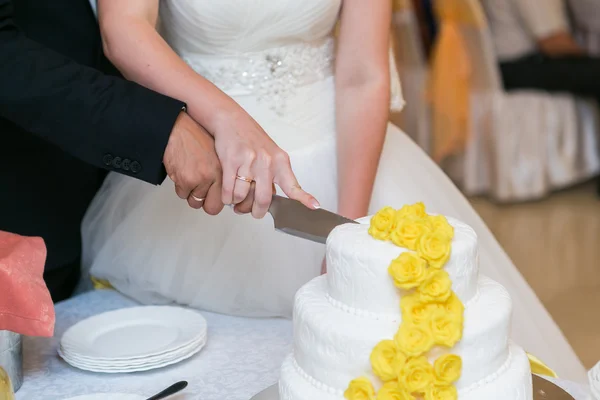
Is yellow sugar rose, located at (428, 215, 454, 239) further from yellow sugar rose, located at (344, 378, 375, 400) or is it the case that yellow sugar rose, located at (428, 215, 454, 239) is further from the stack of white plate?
A: the stack of white plate

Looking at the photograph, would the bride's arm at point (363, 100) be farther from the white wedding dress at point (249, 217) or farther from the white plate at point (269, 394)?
the white plate at point (269, 394)

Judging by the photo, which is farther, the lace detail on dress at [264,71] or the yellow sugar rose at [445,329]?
the lace detail on dress at [264,71]

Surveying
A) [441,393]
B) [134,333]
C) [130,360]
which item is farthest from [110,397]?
[441,393]

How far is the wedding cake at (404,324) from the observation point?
0.84 meters

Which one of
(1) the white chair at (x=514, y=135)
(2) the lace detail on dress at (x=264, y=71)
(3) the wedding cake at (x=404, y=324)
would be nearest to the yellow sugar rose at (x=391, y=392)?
(3) the wedding cake at (x=404, y=324)

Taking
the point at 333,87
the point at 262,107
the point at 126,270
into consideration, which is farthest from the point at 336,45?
the point at 126,270

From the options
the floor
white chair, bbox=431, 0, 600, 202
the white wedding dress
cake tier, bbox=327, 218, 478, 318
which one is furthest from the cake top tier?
white chair, bbox=431, 0, 600, 202

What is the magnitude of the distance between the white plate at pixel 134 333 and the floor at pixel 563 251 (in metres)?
1.96

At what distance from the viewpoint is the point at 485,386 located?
886 millimetres

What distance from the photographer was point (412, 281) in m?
0.84

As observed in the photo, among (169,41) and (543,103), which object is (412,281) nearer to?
(169,41)

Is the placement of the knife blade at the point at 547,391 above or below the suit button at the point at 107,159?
below

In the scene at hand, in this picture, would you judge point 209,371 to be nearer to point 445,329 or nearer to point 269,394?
point 269,394

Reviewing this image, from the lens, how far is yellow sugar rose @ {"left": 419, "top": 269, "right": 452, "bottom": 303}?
0.85 metres
